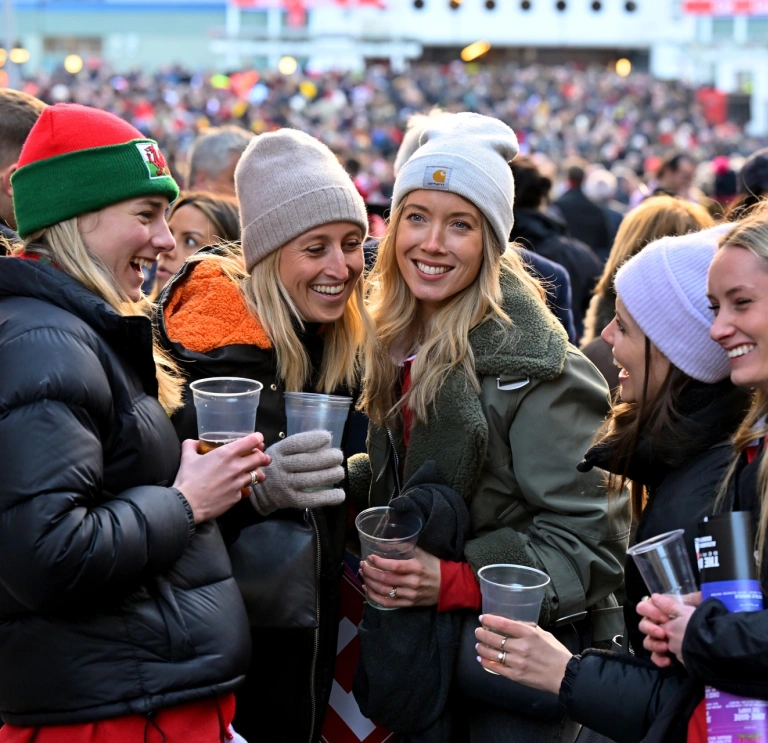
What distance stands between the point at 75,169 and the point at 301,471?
89cm

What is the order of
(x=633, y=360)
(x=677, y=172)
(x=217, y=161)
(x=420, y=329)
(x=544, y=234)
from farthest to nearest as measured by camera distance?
(x=677, y=172) < (x=217, y=161) < (x=544, y=234) < (x=420, y=329) < (x=633, y=360)

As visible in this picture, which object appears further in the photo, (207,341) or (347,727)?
(347,727)

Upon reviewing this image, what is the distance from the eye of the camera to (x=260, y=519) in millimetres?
2818

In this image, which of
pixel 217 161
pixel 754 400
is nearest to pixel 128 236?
pixel 754 400

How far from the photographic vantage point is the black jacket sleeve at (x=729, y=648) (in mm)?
1922

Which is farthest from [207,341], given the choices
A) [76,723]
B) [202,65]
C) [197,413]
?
[202,65]

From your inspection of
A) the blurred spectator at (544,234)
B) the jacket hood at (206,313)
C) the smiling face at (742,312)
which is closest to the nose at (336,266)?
A: the jacket hood at (206,313)

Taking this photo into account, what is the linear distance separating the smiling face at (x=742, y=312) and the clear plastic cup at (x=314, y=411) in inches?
39.1

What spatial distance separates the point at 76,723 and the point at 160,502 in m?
0.48

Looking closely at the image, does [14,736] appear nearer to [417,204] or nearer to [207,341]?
[207,341]

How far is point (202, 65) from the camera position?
69.8 m

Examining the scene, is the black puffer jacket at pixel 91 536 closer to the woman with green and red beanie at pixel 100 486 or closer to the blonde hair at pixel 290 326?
the woman with green and red beanie at pixel 100 486

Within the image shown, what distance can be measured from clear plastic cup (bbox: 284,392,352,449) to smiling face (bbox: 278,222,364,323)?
0.98 ft

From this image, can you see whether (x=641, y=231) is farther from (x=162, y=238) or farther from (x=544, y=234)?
(x=162, y=238)
